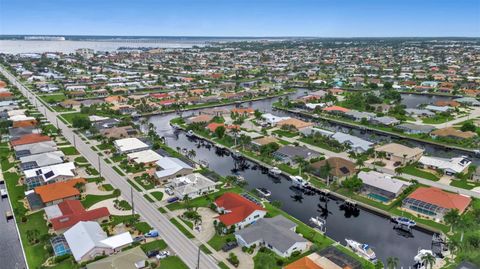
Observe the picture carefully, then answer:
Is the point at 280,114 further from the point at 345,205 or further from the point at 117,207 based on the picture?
the point at 117,207

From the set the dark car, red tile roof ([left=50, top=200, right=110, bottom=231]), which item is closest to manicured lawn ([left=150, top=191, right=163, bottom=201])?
red tile roof ([left=50, top=200, right=110, bottom=231])

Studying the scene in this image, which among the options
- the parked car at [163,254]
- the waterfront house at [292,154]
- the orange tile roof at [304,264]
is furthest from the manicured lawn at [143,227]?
the waterfront house at [292,154]

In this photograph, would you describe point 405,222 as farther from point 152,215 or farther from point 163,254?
point 152,215

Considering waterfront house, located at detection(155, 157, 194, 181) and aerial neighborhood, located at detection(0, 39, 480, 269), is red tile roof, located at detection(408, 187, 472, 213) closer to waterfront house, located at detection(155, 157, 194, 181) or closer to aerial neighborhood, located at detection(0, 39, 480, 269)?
aerial neighborhood, located at detection(0, 39, 480, 269)

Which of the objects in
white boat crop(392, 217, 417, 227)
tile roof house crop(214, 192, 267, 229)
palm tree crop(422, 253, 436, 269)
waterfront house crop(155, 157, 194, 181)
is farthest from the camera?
waterfront house crop(155, 157, 194, 181)

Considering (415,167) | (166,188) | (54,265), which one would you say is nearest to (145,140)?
(166,188)
